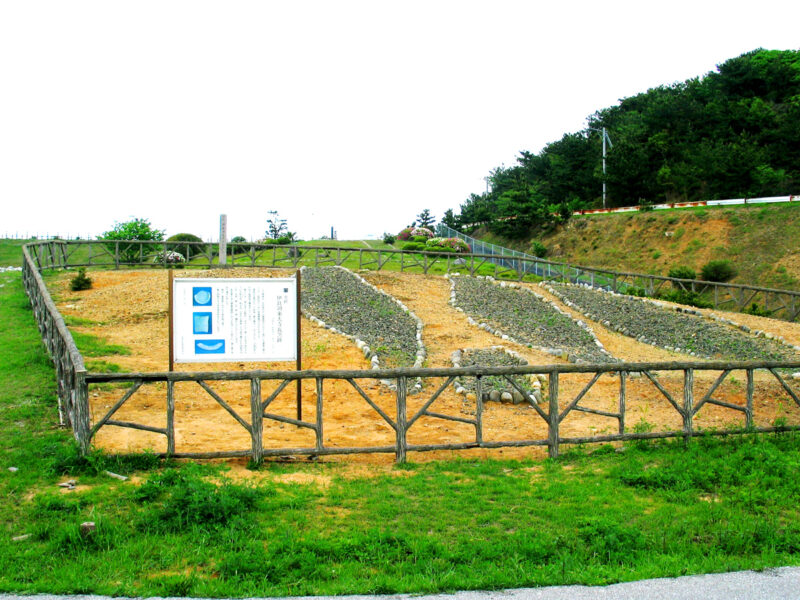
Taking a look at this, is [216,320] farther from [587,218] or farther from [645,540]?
[587,218]

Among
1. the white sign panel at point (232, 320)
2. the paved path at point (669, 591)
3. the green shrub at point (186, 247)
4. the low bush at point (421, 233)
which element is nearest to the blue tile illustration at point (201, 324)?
the white sign panel at point (232, 320)

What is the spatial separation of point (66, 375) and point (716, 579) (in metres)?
7.99

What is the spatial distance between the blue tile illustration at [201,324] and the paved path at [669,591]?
4.59 metres

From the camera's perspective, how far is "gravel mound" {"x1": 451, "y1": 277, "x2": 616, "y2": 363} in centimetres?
1723

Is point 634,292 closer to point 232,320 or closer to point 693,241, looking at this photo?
point 693,241

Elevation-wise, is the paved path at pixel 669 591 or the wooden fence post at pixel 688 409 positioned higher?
the wooden fence post at pixel 688 409

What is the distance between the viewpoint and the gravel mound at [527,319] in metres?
17.2

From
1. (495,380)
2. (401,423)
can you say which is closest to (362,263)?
(495,380)

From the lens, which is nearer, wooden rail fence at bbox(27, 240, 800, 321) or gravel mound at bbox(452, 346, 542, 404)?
gravel mound at bbox(452, 346, 542, 404)

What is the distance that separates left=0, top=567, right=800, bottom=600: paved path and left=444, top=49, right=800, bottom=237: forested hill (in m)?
50.2

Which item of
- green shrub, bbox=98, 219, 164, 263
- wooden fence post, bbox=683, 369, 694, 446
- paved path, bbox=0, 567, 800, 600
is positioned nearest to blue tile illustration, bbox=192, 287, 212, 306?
paved path, bbox=0, 567, 800, 600

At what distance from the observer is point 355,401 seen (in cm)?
1203

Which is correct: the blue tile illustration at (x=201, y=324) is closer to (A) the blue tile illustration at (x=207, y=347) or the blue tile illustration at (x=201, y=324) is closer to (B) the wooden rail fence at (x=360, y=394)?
(A) the blue tile illustration at (x=207, y=347)

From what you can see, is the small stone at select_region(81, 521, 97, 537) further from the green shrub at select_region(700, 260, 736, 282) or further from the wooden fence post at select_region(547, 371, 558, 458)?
the green shrub at select_region(700, 260, 736, 282)
